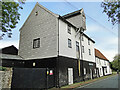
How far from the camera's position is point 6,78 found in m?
8.63

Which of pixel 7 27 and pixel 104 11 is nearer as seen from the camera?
pixel 104 11

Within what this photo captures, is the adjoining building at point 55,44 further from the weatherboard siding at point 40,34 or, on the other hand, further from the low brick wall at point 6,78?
the low brick wall at point 6,78

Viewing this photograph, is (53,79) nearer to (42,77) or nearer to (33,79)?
(42,77)

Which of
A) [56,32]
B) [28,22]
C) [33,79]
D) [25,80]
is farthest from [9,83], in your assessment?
[28,22]

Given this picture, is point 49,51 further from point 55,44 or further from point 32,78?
point 32,78

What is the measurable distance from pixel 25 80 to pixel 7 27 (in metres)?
6.01

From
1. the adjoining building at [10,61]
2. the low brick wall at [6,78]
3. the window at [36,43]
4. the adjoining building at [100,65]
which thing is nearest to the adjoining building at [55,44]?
the window at [36,43]

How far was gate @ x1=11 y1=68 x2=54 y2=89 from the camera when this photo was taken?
368 inches

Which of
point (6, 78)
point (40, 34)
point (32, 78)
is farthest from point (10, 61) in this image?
point (6, 78)

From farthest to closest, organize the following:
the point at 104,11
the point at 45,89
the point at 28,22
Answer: the point at 28,22
the point at 45,89
the point at 104,11

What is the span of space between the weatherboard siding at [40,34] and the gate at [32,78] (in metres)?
2.87

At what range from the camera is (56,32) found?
13.9 metres

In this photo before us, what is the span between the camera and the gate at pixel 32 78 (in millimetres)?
9350

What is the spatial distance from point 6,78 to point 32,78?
2.48m
